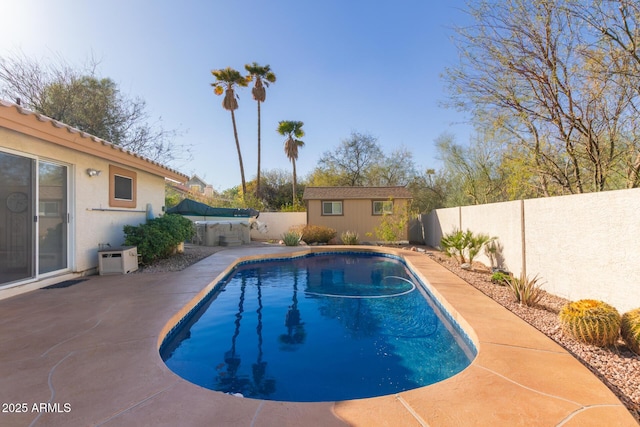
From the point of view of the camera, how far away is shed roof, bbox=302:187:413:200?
16344mm

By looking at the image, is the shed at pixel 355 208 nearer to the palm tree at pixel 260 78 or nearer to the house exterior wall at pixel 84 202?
the house exterior wall at pixel 84 202

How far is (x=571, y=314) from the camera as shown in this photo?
12.0 feet

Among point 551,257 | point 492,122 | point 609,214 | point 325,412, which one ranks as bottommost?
point 325,412

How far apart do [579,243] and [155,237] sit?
29.9 ft

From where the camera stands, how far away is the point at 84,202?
689cm

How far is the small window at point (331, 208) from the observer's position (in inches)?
661

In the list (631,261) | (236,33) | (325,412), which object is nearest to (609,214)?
(631,261)

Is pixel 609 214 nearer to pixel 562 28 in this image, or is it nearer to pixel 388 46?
pixel 562 28

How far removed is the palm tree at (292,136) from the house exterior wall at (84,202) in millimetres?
16764

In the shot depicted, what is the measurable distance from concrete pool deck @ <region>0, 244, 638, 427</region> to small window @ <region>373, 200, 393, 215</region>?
12127 millimetres

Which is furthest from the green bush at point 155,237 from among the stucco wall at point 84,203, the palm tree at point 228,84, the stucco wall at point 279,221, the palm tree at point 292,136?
the palm tree at point 292,136

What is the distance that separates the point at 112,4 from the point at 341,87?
9.50 metres

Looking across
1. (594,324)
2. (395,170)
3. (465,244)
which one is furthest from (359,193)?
(594,324)

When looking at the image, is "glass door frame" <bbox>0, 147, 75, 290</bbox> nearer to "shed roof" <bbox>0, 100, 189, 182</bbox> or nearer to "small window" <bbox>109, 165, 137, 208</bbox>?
"shed roof" <bbox>0, 100, 189, 182</bbox>
